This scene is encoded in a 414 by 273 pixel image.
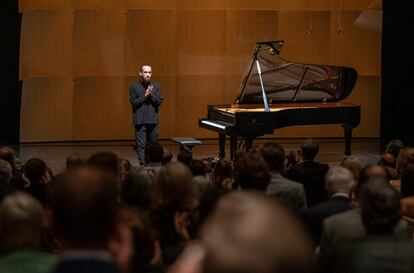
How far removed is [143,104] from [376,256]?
27.0 feet

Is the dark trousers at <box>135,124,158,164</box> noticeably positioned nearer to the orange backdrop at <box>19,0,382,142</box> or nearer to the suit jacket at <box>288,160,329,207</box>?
the orange backdrop at <box>19,0,382,142</box>

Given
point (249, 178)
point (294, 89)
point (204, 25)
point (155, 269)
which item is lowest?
point (155, 269)

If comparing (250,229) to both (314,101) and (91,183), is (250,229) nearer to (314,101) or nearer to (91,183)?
(91,183)

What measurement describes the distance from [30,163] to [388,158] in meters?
3.09

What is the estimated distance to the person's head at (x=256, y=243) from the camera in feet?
4.43

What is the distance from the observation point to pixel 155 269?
3.33 m

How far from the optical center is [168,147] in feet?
44.1

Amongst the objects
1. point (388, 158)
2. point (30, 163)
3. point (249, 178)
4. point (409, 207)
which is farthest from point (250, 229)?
point (388, 158)

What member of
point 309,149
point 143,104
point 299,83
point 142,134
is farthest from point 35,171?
point 299,83

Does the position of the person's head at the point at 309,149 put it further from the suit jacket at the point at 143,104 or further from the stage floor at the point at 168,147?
the stage floor at the point at 168,147

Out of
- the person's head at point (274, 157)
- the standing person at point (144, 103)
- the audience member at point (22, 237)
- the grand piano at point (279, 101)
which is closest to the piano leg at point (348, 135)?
the grand piano at point (279, 101)

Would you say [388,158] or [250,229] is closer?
[250,229]

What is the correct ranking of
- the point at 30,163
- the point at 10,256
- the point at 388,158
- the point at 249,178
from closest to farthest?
the point at 10,256, the point at 249,178, the point at 30,163, the point at 388,158

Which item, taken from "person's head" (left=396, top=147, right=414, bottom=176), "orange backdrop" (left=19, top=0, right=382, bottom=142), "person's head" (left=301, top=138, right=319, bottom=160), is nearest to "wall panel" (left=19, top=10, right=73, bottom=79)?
"orange backdrop" (left=19, top=0, right=382, bottom=142)
